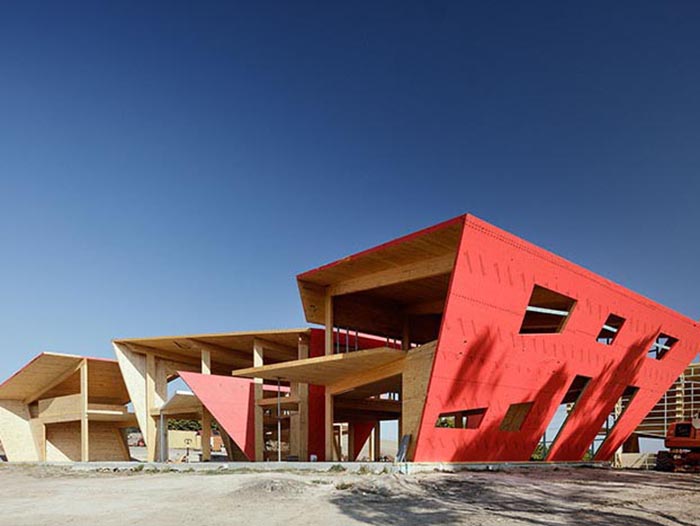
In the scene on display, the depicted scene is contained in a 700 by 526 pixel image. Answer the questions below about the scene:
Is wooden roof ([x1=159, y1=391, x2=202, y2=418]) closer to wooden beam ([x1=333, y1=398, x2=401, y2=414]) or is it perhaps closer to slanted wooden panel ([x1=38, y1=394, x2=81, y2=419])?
slanted wooden panel ([x1=38, y1=394, x2=81, y2=419])

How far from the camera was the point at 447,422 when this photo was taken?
49.2 meters

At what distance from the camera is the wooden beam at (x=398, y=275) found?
21.1 metres

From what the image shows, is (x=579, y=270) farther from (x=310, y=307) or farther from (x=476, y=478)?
(x=310, y=307)

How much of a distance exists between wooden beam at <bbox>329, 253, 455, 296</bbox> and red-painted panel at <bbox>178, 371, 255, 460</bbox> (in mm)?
6660

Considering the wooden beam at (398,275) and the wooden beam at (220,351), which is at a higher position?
the wooden beam at (398,275)

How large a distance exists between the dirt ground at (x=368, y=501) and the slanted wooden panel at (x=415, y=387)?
170cm

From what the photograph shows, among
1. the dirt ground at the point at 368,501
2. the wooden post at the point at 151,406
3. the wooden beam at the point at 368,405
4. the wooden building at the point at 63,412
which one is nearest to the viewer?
the dirt ground at the point at 368,501

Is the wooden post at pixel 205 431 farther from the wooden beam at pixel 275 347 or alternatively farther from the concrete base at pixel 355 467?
the concrete base at pixel 355 467

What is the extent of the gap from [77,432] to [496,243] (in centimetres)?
3276

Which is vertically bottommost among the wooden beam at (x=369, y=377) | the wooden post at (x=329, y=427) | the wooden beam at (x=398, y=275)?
the wooden post at (x=329, y=427)

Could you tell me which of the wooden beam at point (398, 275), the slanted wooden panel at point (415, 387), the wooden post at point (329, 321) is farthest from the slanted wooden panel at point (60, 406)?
the slanted wooden panel at point (415, 387)

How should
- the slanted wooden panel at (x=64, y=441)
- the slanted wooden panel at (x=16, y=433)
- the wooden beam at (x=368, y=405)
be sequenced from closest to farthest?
the wooden beam at (x=368, y=405)
the slanted wooden panel at (x=16, y=433)
the slanted wooden panel at (x=64, y=441)

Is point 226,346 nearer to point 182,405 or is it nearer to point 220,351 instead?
point 220,351

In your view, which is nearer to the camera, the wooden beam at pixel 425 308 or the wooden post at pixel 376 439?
the wooden beam at pixel 425 308
